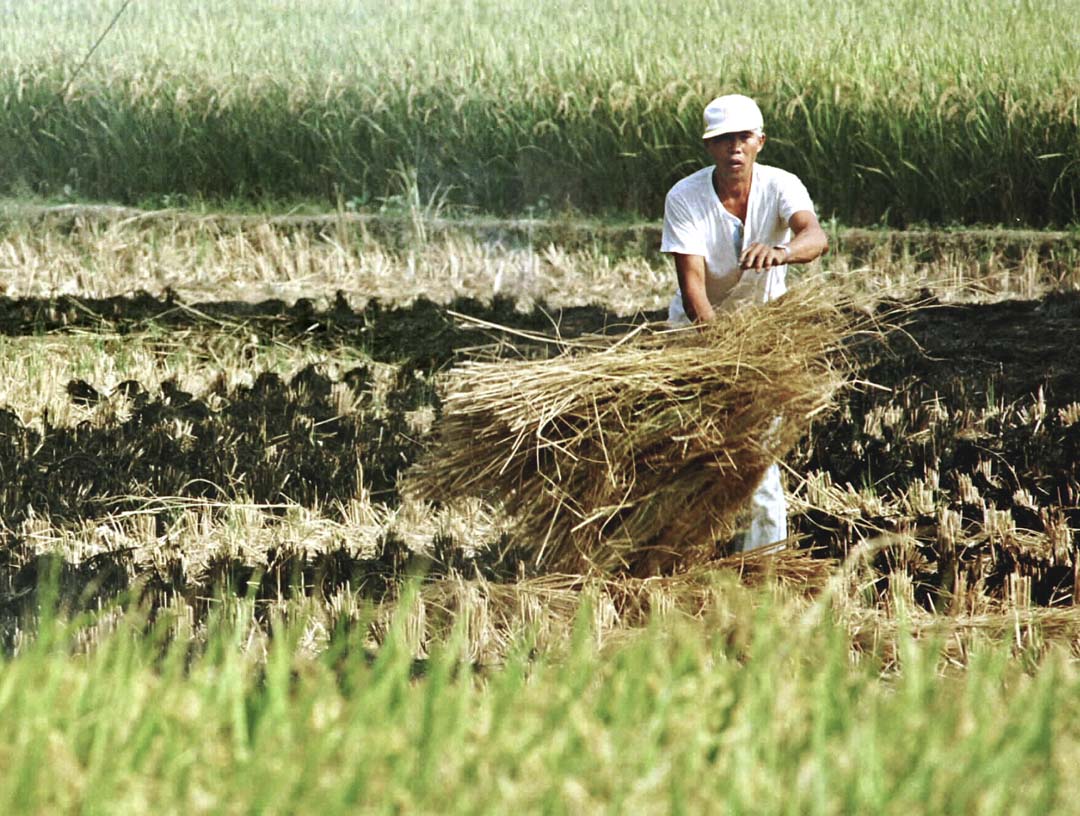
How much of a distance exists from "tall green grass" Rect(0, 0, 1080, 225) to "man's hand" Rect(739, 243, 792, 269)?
5208mm

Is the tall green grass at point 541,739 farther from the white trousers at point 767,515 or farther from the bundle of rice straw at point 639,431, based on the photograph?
the white trousers at point 767,515

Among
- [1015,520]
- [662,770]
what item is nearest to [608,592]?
[1015,520]

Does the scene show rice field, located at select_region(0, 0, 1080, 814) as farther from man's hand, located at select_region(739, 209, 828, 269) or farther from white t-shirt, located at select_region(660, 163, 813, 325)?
white t-shirt, located at select_region(660, 163, 813, 325)

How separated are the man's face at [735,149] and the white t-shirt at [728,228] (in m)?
0.07

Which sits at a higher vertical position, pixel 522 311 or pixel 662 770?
pixel 662 770

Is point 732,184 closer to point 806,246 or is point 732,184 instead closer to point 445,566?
point 806,246

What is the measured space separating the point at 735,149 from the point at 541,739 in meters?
2.30

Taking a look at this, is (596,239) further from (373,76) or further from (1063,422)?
(1063,422)

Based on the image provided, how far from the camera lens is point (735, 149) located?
151 inches

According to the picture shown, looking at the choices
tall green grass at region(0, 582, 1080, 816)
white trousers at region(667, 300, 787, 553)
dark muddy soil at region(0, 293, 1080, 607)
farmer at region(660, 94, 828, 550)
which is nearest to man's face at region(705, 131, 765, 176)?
farmer at region(660, 94, 828, 550)

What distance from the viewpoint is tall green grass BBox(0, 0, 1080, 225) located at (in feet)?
28.0

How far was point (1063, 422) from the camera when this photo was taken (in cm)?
528

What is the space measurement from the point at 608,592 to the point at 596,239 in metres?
5.31

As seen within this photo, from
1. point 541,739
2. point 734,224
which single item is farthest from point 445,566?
point 541,739
